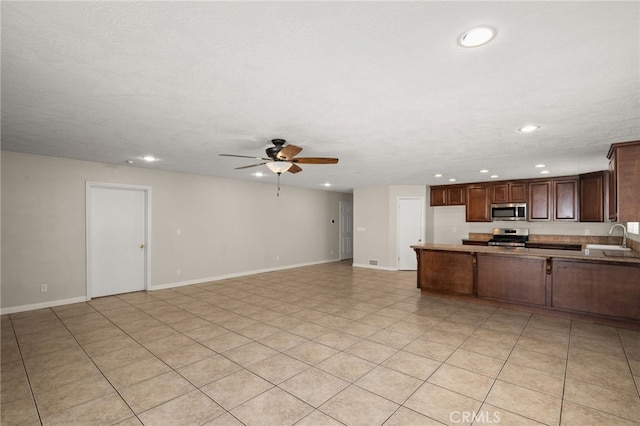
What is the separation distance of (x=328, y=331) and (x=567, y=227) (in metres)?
6.87

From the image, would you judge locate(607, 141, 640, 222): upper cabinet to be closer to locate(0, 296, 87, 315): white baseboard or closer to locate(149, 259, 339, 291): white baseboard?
locate(149, 259, 339, 291): white baseboard

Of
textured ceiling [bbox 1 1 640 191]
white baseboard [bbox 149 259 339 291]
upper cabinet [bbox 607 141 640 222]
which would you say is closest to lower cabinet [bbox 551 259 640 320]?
upper cabinet [bbox 607 141 640 222]

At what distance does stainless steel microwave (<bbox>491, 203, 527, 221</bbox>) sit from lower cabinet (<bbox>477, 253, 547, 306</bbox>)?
10.4 feet

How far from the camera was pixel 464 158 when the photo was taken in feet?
15.9

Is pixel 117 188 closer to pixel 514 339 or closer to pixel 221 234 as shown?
pixel 221 234

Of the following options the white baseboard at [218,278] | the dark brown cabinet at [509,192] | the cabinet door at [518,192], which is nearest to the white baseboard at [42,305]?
the white baseboard at [218,278]

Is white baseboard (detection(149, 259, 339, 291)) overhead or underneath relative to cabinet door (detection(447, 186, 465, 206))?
underneath

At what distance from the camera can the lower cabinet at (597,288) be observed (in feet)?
12.8

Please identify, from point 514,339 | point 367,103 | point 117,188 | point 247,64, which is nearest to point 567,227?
point 514,339

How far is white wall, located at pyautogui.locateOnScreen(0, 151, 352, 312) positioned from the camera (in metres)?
4.62

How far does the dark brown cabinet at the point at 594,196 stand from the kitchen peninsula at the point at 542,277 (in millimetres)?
1290

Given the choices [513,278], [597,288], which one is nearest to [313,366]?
[513,278]

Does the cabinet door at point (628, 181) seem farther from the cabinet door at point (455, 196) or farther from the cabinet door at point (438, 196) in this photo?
the cabinet door at point (438, 196)

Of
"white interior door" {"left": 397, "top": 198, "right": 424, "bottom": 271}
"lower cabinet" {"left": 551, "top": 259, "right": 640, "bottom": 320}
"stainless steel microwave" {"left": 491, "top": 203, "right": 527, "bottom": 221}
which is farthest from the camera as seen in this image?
"white interior door" {"left": 397, "top": 198, "right": 424, "bottom": 271}
